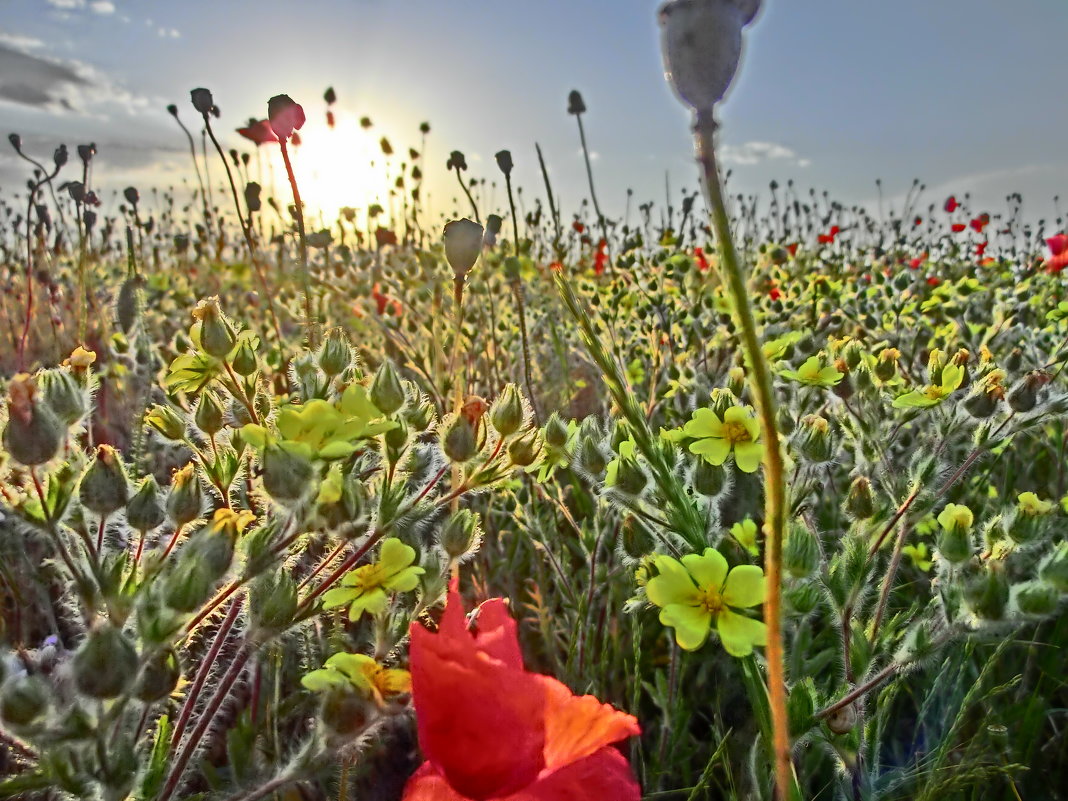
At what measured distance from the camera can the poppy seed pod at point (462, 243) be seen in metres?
0.94

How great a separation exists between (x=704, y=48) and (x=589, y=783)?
1.53 ft

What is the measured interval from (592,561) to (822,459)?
0.41 meters

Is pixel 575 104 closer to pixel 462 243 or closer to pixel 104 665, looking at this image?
pixel 462 243

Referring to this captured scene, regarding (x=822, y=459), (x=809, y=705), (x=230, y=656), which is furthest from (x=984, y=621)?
(x=230, y=656)

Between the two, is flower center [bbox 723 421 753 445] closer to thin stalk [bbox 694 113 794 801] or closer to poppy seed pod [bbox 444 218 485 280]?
poppy seed pod [bbox 444 218 485 280]

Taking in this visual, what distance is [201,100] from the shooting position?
145 centimetres


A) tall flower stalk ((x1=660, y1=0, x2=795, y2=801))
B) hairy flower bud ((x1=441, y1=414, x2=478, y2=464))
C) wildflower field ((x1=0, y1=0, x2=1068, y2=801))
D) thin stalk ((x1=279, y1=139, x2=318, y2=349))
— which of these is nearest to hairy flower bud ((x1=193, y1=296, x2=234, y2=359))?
wildflower field ((x1=0, y1=0, x2=1068, y2=801))

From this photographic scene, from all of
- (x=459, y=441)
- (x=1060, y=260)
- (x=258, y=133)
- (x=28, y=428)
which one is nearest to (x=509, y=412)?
(x=459, y=441)

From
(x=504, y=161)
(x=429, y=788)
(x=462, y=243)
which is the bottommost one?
(x=429, y=788)

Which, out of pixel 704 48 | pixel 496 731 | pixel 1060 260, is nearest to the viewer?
pixel 704 48

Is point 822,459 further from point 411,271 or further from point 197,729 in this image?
point 411,271

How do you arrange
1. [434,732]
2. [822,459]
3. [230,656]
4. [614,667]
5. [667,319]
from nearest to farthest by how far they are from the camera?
[434,732]
[822,459]
[614,667]
[230,656]
[667,319]

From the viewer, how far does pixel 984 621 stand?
0.71 meters

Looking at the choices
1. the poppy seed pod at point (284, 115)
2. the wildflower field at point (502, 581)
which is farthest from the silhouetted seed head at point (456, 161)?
the poppy seed pod at point (284, 115)
